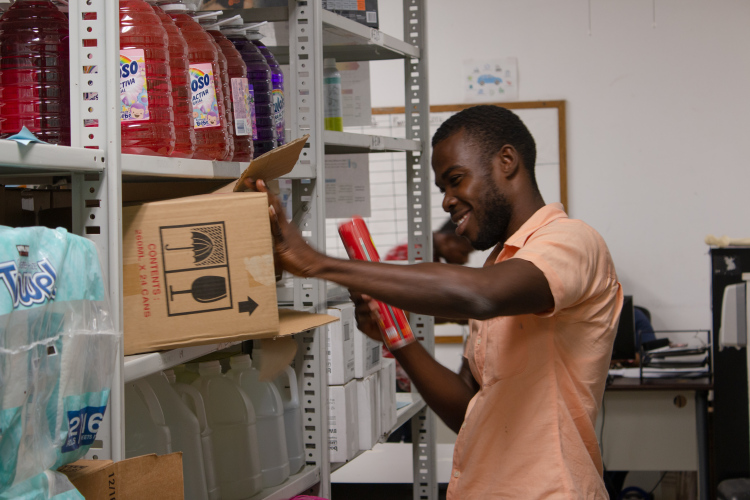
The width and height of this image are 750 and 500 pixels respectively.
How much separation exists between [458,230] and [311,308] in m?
0.37

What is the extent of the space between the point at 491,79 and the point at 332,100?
2.79 meters

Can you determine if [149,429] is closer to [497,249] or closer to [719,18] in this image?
[497,249]

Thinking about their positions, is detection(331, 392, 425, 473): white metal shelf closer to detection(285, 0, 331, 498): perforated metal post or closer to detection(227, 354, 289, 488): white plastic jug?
detection(285, 0, 331, 498): perforated metal post

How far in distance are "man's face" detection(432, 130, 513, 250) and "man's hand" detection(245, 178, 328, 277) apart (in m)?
0.41

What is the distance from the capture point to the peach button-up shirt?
1.18 m

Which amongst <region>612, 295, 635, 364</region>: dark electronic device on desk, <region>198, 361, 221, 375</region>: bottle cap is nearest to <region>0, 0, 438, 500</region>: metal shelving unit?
<region>198, 361, 221, 375</region>: bottle cap

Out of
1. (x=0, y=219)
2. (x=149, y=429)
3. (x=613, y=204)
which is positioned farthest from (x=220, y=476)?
(x=613, y=204)

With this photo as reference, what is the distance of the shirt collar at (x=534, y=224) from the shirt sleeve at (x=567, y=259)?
5 cm

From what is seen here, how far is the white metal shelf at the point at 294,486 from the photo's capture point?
50.8 inches

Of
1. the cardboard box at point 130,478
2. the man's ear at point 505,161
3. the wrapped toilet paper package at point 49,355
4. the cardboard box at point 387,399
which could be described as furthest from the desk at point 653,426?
the wrapped toilet paper package at point 49,355

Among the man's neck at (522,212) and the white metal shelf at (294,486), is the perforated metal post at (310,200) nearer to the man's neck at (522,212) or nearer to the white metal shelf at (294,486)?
the white metal shelf at (294,486)

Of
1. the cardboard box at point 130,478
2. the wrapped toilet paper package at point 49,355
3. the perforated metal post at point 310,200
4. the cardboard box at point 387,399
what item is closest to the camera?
the wrapped toilet paper package at point 49,355

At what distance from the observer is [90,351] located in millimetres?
700

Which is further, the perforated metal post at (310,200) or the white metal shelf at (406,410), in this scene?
the white metal shelf at (406,410)
